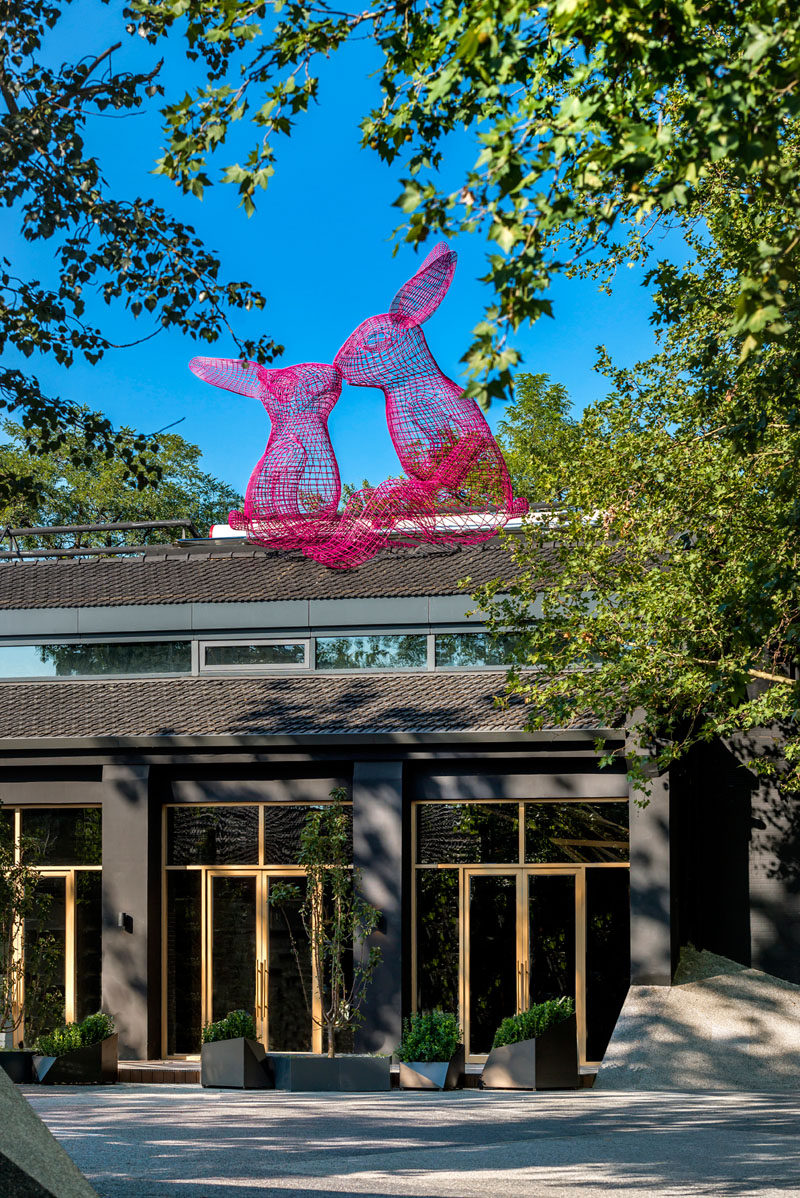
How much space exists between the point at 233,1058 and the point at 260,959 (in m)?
3.20

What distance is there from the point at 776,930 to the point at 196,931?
7724mm

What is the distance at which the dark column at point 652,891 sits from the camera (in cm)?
1614

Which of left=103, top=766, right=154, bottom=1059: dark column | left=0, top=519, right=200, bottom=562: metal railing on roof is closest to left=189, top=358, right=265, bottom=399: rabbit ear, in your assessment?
left=0, top=519, right=200, bottom=562: metal railing on roof

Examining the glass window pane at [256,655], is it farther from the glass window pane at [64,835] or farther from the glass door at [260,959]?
the glass door at [260,959]

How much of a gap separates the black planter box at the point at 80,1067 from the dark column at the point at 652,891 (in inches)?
244

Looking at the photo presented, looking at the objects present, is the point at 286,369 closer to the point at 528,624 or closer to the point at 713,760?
the point at 528,624

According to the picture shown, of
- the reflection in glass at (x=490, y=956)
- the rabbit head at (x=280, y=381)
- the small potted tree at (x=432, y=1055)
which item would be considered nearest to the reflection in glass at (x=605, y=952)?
the reflection in glass at (x=490, y=956)

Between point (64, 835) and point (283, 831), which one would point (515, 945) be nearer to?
point (283, 831)

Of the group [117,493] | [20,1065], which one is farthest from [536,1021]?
[117,493]

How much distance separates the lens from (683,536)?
46.8ft

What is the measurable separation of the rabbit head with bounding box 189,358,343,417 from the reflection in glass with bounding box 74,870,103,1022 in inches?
288

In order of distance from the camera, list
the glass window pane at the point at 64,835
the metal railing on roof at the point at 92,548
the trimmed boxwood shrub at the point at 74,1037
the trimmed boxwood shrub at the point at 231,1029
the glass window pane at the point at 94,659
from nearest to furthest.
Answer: the trimmed boxwood shrub at the point at 231,1029, the trimmed boxwood shrub at the point at 74,1037, the glass window pane at the point at 64,835, the glass window pane at the point at 94,659, the metal railing on roof at the point at 92,548

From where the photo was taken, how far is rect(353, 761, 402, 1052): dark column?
54.9 feet

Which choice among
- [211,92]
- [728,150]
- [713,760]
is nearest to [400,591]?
[713,760]
